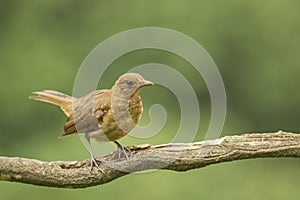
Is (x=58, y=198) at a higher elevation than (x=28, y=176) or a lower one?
higher

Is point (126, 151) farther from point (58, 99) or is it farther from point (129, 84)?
point (58, 99)

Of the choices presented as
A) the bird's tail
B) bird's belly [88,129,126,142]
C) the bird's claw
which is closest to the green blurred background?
the bird's tail

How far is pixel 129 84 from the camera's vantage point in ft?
18.5

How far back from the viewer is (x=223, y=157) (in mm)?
5500

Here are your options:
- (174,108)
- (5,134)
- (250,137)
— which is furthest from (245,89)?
(250,137)

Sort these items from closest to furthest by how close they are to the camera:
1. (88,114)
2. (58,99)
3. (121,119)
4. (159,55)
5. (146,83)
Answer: (146,83), (121,119), (88,114), (58,99), (159,55)

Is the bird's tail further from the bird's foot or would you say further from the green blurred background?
the green blurred background

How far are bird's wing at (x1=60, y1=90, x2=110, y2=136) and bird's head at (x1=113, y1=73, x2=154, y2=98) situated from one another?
0.10 m

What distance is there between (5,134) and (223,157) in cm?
797

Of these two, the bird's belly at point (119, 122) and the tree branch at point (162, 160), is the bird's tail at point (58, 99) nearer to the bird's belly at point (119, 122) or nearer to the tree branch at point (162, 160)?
the bird's belly at point (119, 122)

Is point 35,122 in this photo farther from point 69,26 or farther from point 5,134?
point 69,26

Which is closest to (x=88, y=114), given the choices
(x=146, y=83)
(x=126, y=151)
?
(x=126, y=151)

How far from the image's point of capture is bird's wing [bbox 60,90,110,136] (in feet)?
18.7

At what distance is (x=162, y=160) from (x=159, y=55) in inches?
287
